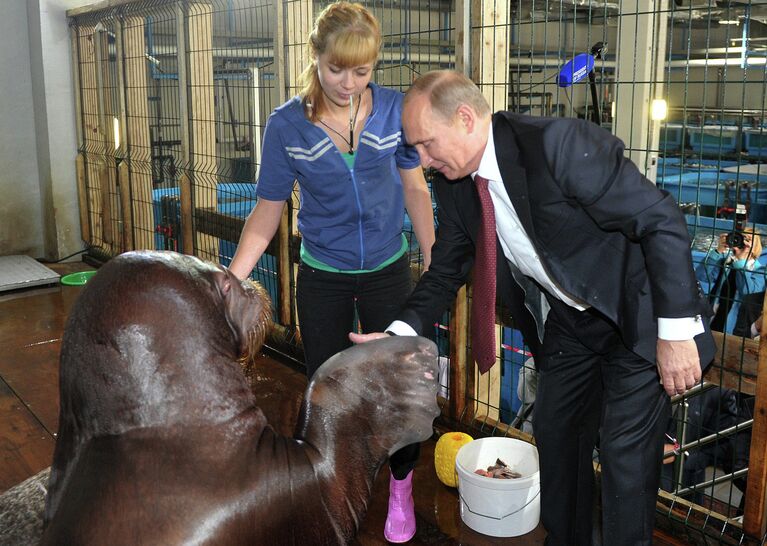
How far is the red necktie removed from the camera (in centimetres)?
244

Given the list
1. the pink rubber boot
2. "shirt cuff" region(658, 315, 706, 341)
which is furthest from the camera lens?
the pink rubber boot

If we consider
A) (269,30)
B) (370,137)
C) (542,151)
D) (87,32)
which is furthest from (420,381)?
(87,32)

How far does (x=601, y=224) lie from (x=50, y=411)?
3.53 meters

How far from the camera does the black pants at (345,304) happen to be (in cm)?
300

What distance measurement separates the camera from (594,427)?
109 inches

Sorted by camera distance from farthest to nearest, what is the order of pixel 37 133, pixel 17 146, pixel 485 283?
pixel 37 133 < pixel 17 146 < pixel 485 283

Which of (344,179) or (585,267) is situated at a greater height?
(344,179)

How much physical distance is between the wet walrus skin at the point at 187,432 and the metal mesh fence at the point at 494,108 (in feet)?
5.24

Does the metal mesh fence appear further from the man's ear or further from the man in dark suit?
the man's ear

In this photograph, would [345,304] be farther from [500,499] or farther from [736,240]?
[736,240]

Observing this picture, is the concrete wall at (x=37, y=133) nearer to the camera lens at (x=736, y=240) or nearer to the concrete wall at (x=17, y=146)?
the concrete wall at (x=17, y=146)

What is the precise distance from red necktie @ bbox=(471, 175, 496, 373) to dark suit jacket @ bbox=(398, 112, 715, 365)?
15 centimetres

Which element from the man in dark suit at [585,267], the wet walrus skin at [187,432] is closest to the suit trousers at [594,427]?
the man in dark suit at [585,267]

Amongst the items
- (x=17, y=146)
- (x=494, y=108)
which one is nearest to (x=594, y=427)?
(x=494, y=108)
